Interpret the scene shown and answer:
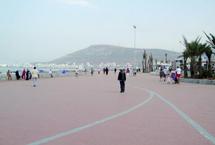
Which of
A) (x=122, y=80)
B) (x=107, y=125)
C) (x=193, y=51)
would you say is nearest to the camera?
(x=107, y=125)

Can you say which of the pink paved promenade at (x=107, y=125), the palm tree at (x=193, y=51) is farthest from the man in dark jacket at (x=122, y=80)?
the palm tree at (x=193, y=51)

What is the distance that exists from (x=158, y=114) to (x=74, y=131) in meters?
3.76

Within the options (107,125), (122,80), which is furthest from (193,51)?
(107,125)

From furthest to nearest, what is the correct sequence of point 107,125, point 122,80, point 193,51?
point 193,51 → point 122,80 → point 107,125

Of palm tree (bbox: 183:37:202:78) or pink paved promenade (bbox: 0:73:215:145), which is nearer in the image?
pink paved promenade (bbox: 0:73:215:145)

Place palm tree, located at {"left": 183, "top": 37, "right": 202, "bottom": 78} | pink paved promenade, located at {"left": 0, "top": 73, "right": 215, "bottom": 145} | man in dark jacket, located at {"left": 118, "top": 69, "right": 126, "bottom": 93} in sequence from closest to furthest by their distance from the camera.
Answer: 1. pink paved promenade, located at {"left": 0, "top": 73, "right": 215, "bottom": 145}
2. man in dark jacket, located at {"left": 118, "top": 69, "right": 126, "bottom": 93}
3. palm tree, located at {"left": 183, "top": 37, "right": 202, "bottom": 78}

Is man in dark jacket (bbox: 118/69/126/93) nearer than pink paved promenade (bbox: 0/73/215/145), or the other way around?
pink paved promenade (bbox: 0/73/215/145)

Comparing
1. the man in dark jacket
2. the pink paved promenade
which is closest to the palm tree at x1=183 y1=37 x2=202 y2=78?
the man in dark jacket

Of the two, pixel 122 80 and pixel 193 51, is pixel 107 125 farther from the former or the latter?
pixel 193 51

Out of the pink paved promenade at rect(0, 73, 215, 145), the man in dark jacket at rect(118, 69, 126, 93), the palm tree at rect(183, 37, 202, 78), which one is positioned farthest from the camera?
the palm tree at rect(183, 37, 202, 78)

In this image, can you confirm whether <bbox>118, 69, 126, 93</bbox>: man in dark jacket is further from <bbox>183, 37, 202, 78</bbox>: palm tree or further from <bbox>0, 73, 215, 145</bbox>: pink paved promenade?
<bbox>183, 37, 202, 78</bbox>: palm tree

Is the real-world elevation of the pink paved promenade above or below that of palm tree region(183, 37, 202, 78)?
below

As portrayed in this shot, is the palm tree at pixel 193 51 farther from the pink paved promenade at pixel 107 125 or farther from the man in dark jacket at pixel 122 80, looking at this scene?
the pink paved promenade at pixel 107 125

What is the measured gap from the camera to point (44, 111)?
11.6m
